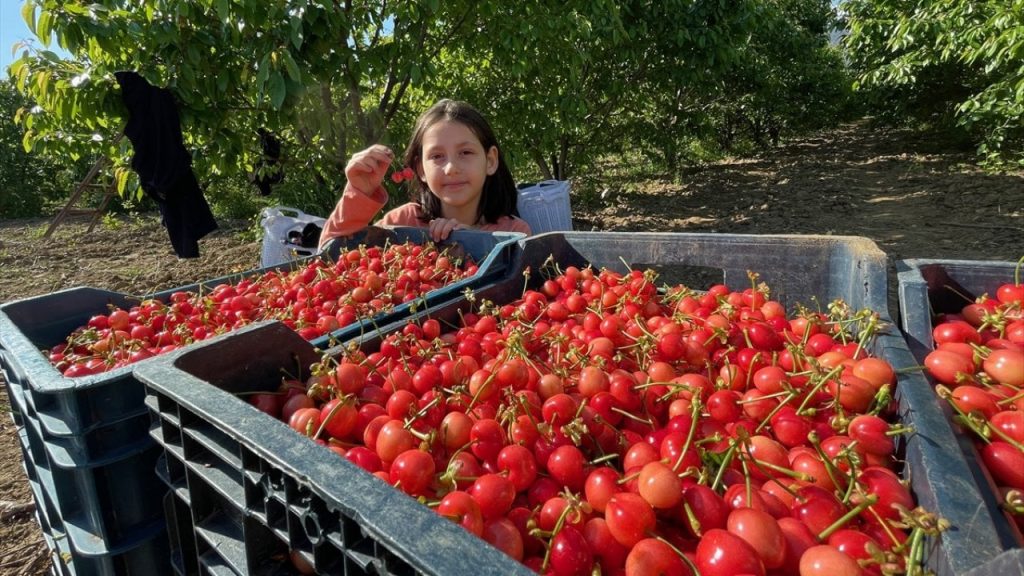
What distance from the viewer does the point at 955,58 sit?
947cm

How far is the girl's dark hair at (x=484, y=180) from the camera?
2570 millimetres

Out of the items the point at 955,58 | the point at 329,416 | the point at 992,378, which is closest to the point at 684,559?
the point at 329,416

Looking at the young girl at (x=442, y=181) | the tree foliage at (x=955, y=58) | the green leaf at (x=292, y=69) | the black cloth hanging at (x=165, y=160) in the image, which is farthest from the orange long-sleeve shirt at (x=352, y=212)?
the tree foliage at (x=955, y=58)

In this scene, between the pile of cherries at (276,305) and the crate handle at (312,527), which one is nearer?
the crate handle at (312,527)

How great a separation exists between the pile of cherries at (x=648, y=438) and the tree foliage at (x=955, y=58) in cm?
627

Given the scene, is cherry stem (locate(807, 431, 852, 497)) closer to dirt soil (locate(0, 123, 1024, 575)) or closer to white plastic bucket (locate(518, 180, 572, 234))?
dirt soil (locate(0, 123, 1024, 575))

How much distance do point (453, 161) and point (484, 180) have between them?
0.31 meters

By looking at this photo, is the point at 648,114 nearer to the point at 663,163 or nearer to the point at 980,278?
the point at 663,163

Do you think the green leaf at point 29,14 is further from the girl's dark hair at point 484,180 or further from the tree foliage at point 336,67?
the girl's dark hair at point 484,180

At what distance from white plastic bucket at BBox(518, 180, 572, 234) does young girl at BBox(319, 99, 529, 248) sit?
1727 millimetres

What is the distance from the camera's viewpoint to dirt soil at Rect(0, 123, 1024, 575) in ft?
16.3

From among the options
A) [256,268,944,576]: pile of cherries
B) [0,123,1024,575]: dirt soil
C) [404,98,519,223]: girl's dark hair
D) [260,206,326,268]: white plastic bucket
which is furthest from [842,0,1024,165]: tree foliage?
[260,206,326,268]: white plastic bucket

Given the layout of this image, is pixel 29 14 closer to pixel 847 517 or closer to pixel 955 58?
pixel 847 517

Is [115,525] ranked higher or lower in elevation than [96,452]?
lower
